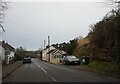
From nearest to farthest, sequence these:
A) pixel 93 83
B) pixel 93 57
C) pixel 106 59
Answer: pixel 93 83, pixel 106 59, pixel 93 57

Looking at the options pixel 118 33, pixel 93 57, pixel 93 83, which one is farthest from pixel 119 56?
pixel 93 57

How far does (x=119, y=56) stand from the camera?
87.6 ft

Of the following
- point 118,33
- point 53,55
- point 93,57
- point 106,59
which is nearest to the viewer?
point 118,33

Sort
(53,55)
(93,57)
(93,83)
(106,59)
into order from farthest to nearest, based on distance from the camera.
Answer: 1. (53,55)
2. (93,57)
3. (106,59)
4. (93,83)

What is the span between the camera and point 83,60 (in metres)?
48.5

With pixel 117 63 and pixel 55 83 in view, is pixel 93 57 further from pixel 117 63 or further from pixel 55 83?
pixel 55 83

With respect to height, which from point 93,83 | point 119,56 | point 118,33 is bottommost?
point 93,83

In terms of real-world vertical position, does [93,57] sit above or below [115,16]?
below

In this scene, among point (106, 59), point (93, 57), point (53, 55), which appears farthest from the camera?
point (53, 55)

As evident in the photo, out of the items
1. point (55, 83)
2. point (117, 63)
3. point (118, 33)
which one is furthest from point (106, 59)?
point (55, 83)

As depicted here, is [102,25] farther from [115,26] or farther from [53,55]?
[53,55]

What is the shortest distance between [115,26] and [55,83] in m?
10.6

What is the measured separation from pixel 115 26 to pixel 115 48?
7.75 feet

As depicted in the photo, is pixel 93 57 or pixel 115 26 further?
pixel 93 57
